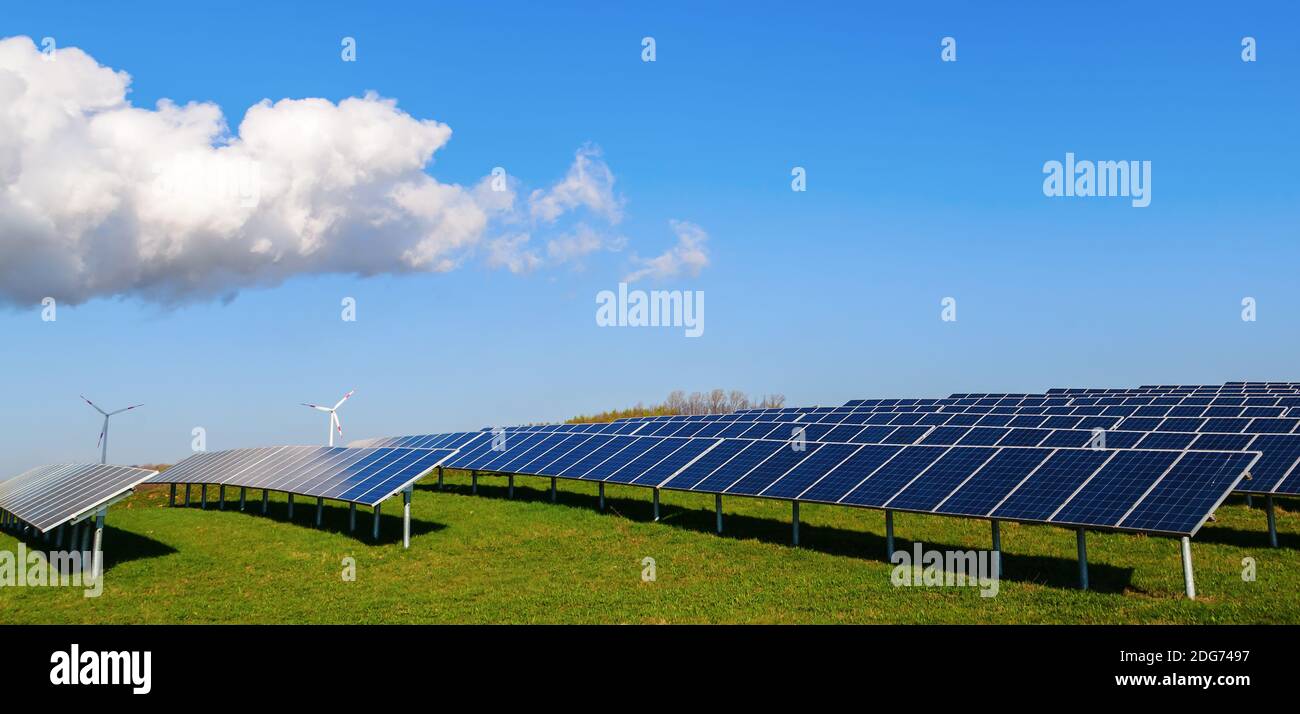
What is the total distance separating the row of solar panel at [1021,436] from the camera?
903 inches

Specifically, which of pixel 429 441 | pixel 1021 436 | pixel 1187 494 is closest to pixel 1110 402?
pixel 1021 436

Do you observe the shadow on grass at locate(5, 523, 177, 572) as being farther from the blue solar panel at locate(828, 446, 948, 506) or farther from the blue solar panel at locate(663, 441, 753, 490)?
the blue solar panel at locate(828, 446, 948, 506)

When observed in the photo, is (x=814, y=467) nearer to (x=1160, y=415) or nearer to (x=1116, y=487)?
(x=1116, y=487)

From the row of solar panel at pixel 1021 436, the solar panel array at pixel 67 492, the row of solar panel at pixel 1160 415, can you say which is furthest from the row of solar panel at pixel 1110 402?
the solar panel array at pixel 67 492

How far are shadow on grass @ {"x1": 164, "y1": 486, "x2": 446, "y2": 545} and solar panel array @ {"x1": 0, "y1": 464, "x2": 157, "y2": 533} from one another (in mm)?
6593

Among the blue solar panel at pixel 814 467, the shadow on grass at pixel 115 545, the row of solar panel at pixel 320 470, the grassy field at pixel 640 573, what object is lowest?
the shadow on grass at pixel 115 545

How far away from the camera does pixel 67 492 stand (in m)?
25.2

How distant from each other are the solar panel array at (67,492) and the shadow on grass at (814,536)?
14619mm

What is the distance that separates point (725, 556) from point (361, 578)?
31.6ft

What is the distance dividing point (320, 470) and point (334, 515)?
2583 mm

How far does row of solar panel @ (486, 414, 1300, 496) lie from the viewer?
22938 mm

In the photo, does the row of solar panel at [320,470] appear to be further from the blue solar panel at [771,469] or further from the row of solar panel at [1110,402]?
the row of solar panel at [1110,402]
